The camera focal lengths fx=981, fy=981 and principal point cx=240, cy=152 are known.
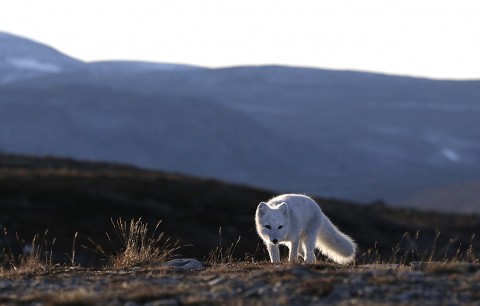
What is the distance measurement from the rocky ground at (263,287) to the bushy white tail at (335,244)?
11.0 ft

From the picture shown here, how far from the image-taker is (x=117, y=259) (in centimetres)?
1416

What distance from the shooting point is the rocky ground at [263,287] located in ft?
30.7

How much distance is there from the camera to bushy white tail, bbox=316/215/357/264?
15.6 m

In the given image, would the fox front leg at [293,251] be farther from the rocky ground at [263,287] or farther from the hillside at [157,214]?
the hillside at [157,214]

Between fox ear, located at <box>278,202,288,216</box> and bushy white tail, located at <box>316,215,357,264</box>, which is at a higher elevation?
fox ear, located at <box>278,202,288,216</box>

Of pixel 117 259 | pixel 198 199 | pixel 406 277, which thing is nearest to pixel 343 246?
pixel 117 259

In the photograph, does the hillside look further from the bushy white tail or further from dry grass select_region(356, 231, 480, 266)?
the bushy white tail

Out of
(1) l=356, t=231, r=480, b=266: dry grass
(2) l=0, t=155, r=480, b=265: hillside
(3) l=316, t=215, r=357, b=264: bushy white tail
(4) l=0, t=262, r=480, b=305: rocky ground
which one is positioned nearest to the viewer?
(4) l=0, t=262, r=480, b=305: rocky ground

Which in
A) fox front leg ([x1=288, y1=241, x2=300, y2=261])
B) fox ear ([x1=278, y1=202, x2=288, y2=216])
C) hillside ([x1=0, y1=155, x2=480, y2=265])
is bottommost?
hillside ([x1=0, y1=155, x2=480, y2=265])

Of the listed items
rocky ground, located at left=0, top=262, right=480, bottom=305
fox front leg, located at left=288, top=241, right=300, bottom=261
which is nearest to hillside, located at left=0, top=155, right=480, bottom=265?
fox front leg, located at left=288, top=241, right=300, bottom=261

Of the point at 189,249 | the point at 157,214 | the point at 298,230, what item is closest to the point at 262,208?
the point at 298,230

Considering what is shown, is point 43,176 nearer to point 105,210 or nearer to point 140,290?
point 105,210

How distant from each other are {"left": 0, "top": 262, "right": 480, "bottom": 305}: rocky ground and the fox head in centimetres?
243

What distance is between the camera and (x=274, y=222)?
14.7 meters
